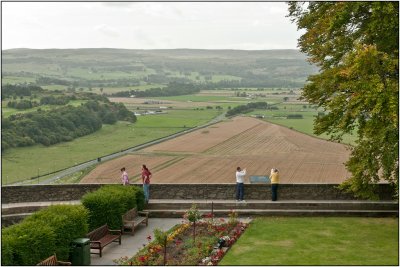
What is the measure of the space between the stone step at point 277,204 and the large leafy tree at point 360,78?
64 centimetres

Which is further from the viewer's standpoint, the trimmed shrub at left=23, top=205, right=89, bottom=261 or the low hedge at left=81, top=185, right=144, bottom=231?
the low hedge at left=81, top=185, right=144, bottom=231

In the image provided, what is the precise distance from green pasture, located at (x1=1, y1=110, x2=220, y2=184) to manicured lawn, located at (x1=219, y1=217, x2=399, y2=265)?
5268cm

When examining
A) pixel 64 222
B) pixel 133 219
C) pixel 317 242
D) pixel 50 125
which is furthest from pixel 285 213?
pixel 50 125

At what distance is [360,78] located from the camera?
17812mm

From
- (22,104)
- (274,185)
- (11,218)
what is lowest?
(11,218)

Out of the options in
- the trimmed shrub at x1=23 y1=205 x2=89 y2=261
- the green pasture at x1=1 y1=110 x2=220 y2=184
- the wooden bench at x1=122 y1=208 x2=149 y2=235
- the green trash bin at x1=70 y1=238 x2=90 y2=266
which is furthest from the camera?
the green pasture at x1=1 y1=110 x2=220 y2=184

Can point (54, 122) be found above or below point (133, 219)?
below

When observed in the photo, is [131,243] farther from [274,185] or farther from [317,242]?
[274,185]

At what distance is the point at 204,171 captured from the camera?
205 feet

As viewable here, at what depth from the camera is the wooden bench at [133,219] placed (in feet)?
65.0

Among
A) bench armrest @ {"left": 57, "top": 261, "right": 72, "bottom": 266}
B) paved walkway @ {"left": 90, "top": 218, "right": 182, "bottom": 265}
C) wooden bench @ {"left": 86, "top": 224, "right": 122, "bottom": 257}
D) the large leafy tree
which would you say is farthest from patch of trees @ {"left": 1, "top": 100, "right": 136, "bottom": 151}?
bench armrest @ {"left": 57, "top": 261, "right": 72, "bottom": 266}

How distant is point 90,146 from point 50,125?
8.97 metres

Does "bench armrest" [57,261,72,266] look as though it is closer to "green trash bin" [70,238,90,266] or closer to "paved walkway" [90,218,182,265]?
"green trash bin" [70,238,90,266]

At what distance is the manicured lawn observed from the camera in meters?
15.9
